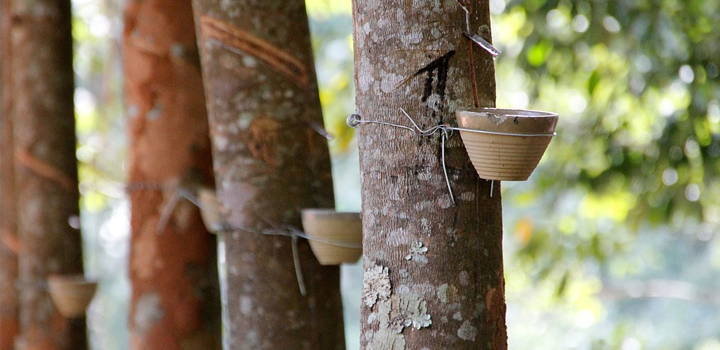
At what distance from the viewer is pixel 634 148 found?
9.51ft

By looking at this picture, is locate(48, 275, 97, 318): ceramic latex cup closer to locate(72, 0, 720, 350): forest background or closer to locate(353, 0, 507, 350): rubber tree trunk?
locate(72, 0, 720, 350): forest background

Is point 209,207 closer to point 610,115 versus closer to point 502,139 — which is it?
point 502,139

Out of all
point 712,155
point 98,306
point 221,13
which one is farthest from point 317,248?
point 98,306

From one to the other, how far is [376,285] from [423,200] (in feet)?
0.41

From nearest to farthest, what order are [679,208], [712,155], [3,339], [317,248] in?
[317,248] < [712,155] < [679,208] < [3,339]

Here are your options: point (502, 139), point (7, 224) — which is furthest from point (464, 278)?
point (7, 224)

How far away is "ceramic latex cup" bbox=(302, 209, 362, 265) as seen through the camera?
58.9 inches

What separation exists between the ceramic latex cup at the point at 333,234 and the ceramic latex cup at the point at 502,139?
0.56m

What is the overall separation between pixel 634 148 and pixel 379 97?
2.15m

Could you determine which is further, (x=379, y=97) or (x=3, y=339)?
(x=3, y=339)

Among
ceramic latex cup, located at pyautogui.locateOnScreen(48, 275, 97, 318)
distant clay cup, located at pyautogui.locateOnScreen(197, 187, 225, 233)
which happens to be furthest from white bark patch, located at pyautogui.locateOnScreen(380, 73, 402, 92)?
ceramic latex cup, located at pyautogui.locateOnScreen(48, 275, 97, 318)

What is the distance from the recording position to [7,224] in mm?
3602

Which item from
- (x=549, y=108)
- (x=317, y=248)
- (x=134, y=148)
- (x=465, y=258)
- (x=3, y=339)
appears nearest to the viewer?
(x=465, y=258)

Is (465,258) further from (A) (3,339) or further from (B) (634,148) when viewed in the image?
(A) (3,339)
